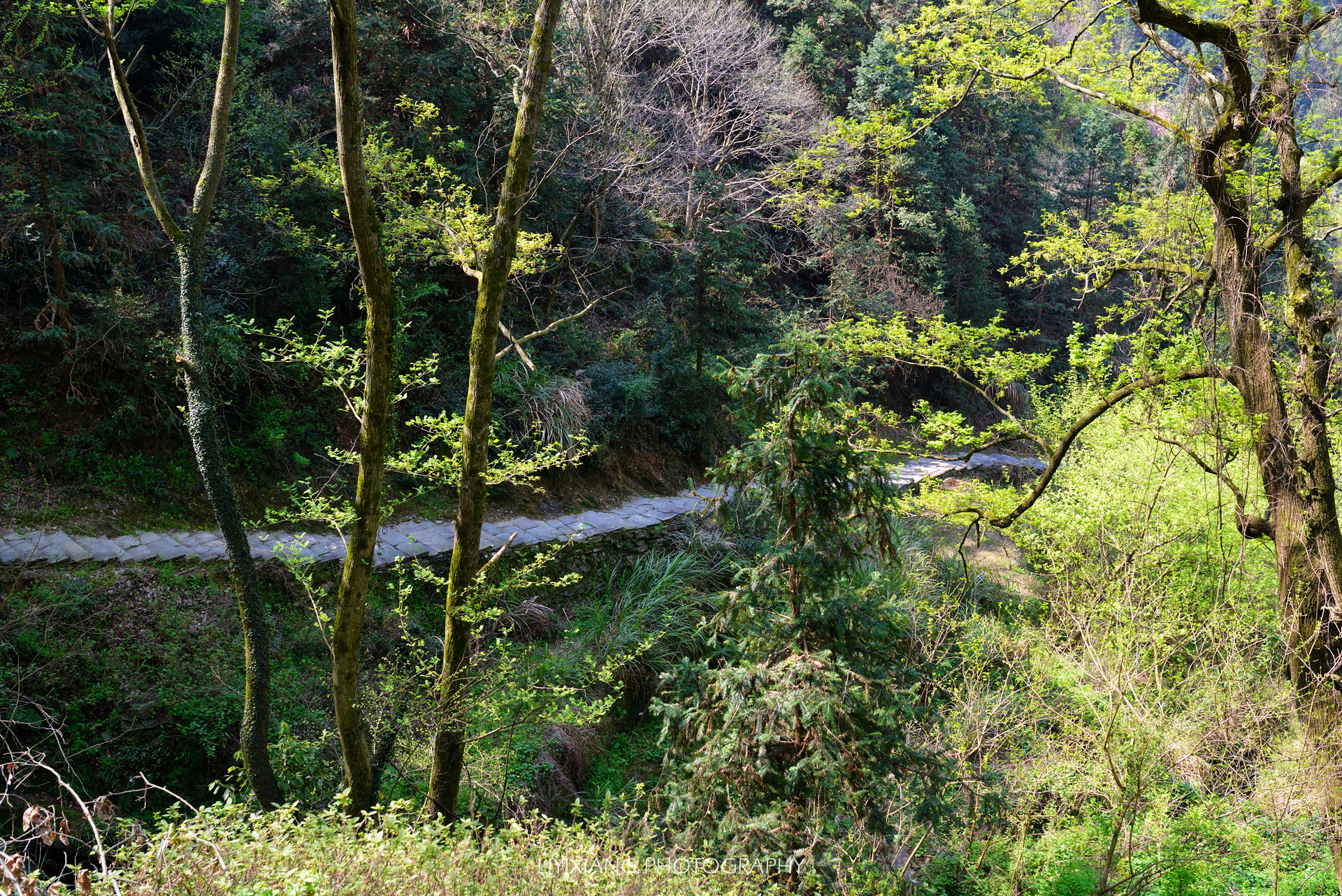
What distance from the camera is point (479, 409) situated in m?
4.36

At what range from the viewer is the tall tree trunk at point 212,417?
4.55m

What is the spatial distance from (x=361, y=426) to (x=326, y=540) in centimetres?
343

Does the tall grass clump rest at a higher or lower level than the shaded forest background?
lower

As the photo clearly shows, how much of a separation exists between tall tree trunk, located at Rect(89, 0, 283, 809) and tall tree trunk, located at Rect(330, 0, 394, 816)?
0.68 m

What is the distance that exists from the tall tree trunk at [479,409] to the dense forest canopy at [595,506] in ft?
0.10

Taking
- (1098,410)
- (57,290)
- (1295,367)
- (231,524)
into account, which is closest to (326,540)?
(231,524)

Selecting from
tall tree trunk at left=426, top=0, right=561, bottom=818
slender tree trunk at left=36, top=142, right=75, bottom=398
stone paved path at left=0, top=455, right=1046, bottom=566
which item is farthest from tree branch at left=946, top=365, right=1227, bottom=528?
slender tree trunk at left=36, top=142, right=75, bottom=398

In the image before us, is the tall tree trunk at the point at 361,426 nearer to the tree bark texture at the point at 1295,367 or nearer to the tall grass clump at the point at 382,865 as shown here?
the tall grass clump at the point at 382,865

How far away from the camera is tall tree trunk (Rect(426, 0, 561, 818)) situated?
164 inches

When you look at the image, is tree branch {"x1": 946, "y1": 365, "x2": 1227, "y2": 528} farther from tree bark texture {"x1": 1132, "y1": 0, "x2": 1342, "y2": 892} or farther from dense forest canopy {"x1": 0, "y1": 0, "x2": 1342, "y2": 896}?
tree bark texture {"x1": 1132, "y1": 0, "x2": 1342, "y2": 892}

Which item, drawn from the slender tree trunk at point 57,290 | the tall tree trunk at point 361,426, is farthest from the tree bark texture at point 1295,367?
the slender tree trunk at point 57,290

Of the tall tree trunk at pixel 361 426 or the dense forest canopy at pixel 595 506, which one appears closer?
the tall tree trunk at pixel 361 426

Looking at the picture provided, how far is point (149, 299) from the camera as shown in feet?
23.0

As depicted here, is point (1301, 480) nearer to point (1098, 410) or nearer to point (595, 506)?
point (1098, 410)
